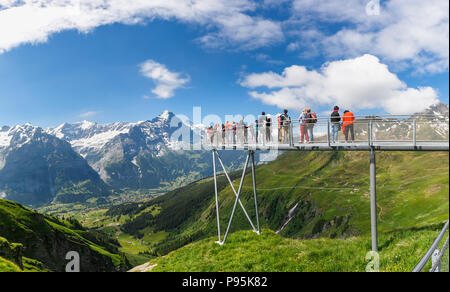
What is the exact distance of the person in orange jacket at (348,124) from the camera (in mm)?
16141

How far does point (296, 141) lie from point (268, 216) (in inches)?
7052

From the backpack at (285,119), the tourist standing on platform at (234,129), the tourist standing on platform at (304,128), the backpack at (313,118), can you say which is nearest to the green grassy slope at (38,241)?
the tourist standing on platform at (234,129)

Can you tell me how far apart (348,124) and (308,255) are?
8.84 meters

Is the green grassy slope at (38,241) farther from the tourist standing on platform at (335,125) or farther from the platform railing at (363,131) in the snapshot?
the tourist standing on platform at (335,125)

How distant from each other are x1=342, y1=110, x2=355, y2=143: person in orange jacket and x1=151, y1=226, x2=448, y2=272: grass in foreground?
6.68 m

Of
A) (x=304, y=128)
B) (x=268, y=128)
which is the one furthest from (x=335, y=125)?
(x=268, y=128)

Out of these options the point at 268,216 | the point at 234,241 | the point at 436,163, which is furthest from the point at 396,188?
the point at 234,241

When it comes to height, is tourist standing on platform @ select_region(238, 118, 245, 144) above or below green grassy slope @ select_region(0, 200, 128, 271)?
above

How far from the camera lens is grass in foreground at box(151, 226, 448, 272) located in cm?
1270

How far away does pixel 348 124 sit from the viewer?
53.2 feet

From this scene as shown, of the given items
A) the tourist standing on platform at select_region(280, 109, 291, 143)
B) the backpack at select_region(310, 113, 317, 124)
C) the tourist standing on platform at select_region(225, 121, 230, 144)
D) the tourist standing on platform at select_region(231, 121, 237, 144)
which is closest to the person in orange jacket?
the backpack at select_region(310, 113, 317, 124)

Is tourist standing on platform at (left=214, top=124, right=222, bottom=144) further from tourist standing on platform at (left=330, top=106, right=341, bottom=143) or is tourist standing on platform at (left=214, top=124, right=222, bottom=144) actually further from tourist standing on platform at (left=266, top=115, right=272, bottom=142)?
tourist standing on platform at (left=330, top=106, right=341, bottom=143)
